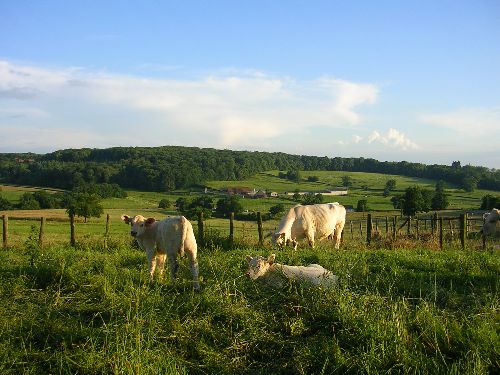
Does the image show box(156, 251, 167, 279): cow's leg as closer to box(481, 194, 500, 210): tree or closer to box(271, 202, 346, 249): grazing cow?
box(271, 202, 346, 249): grazing cow

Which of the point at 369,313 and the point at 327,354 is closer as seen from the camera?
the point at 327,354

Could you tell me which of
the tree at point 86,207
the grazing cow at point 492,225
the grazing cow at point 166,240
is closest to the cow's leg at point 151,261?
the grazing cow at point 166,240

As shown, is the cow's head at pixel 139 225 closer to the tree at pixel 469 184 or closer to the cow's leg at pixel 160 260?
the cow's leg at pixel 160 260

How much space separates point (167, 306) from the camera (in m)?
6.66

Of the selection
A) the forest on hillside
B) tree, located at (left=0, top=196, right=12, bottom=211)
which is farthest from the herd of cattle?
the forest on hillside

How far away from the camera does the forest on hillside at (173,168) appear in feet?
308

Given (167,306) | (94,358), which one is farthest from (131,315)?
(94,358)

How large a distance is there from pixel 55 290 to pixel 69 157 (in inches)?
4687

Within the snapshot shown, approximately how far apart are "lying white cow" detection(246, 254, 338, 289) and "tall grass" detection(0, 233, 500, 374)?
22cm

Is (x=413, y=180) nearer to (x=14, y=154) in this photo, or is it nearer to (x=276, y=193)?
(x=276, y=193)

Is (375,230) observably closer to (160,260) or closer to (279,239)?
(279,239)

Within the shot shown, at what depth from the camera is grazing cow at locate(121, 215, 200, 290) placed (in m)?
9.06

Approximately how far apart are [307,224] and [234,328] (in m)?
10.2

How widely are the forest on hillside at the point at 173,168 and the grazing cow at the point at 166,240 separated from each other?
8345 centimetres
